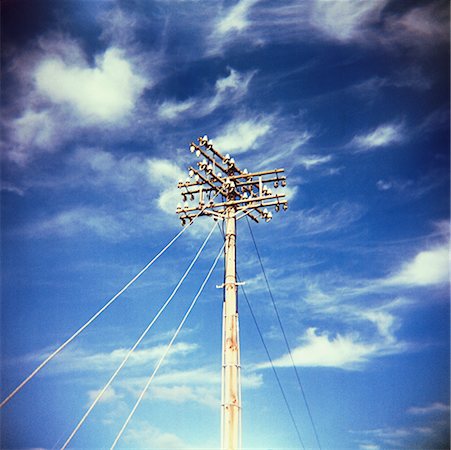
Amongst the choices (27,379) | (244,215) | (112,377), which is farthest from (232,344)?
(27,379)

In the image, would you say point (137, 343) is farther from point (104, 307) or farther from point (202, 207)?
point (202, 207)

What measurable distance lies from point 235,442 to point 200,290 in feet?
15.2

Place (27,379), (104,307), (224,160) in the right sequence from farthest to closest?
(224,160) → (104,307) → (27,379)

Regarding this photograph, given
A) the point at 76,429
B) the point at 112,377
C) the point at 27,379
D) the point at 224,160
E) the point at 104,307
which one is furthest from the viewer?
the point at 224,160

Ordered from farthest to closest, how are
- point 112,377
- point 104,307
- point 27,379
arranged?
point 104,307, point 112,377, point 27,379

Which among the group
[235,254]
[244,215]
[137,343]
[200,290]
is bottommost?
[137,343]

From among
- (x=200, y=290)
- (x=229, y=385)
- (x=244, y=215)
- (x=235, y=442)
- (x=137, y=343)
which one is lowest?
(x=235, y=442)

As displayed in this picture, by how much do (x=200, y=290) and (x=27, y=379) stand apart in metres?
5.99

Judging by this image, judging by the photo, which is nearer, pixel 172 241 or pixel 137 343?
pixel 137 343

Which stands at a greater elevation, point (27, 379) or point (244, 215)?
point (244, 215)

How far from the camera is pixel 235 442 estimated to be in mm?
11922

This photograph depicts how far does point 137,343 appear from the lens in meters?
12.5

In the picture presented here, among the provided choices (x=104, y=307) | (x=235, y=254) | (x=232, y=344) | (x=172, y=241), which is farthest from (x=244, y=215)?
(x=104, y=307)

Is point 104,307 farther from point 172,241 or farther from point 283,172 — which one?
point 283,172
